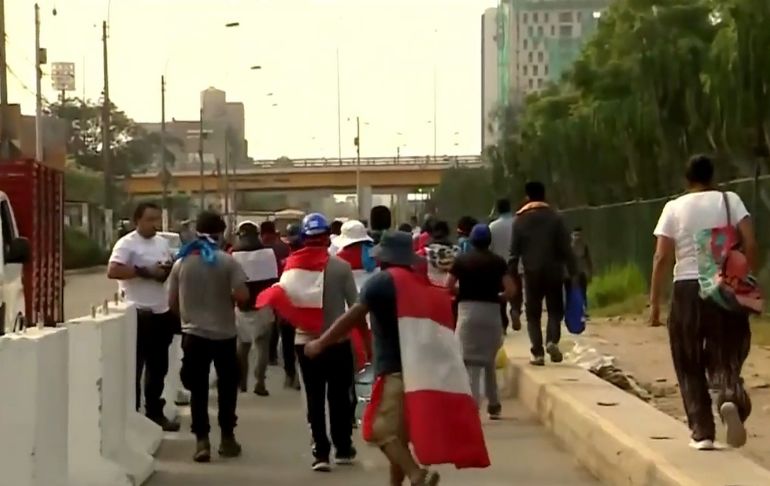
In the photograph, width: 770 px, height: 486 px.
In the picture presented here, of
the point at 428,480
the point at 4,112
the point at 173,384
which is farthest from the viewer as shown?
the point at 4,112

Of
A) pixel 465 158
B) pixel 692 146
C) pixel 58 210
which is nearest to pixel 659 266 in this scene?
pixel 58 210

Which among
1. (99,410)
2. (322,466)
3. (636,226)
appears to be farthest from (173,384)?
(636,226)

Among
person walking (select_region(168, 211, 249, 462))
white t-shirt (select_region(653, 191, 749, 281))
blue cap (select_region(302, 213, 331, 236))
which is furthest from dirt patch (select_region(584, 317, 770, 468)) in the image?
person walking (select_region(168, 211, 249, 462))

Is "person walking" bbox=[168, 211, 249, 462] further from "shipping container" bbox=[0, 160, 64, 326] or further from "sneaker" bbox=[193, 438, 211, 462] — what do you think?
"shipping container" bbox=[0, 160, 64, 326]

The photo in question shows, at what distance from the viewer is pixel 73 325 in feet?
34.4

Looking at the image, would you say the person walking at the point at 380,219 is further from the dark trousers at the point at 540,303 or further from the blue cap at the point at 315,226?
the blue cap at the point at 315,226

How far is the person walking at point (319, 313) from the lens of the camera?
12039 mm

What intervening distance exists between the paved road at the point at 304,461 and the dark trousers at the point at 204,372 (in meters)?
0.36

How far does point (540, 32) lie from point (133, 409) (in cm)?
16118

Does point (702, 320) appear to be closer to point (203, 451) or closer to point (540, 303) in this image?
point (203, 451)

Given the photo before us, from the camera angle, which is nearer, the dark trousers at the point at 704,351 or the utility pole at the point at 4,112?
the dark trousers at the point at 704,351

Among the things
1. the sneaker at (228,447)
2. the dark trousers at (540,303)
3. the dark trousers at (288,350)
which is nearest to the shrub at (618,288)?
the dark trousers at (288,350)

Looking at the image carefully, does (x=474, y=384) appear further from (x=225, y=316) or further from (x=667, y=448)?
(x=667, y=448)

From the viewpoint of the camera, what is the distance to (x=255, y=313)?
17.4 meters
